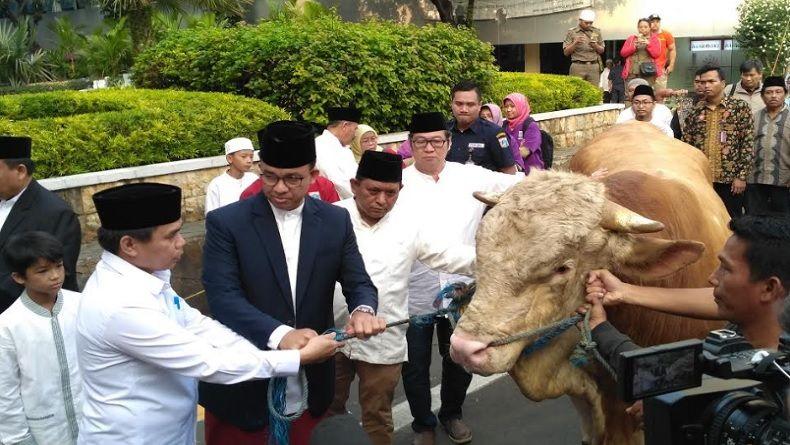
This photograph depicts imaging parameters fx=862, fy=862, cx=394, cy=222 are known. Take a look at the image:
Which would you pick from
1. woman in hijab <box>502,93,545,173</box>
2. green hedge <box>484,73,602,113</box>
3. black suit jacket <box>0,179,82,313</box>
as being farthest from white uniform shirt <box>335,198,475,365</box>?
green hedge <box>484,73,602,113</box>

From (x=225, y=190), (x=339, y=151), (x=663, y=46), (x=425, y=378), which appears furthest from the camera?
(x=663, y=46)

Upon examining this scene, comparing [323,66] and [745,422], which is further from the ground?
[323,66]

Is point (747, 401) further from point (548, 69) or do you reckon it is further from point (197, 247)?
point (548, 69)

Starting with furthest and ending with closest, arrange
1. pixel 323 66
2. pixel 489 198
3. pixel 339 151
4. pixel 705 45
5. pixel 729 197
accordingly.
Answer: pixel 705 45 < pixel 323 66 < pixel 729 197 < pixel 339 151 < pixel 489 198

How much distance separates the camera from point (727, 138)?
877 centimetres

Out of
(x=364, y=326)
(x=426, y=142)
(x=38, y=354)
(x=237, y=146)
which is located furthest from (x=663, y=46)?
(x=38, y=354)

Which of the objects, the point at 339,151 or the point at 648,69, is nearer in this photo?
the point at 339,151

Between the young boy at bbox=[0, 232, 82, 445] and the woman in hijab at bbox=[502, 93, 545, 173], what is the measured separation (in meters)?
5.92

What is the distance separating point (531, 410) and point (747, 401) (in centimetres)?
417

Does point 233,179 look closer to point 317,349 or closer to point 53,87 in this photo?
point 317,349

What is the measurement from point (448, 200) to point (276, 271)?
78.3 inches

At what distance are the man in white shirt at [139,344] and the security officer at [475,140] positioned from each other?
436 centimetres

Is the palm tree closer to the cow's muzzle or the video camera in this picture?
the cow's muzzle

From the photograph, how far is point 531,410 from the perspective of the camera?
6414mm
